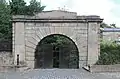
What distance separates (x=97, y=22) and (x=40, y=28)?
4675 millimetres

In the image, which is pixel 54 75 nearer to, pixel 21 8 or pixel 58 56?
pixel 58 56

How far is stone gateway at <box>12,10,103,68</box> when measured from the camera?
2347cm

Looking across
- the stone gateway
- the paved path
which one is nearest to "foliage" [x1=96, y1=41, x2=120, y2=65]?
the stone gateway

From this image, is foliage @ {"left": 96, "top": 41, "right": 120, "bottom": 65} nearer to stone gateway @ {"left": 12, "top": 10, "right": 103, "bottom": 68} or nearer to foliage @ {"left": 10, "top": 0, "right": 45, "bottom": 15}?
stone gateway @ {"left": 12, "top": 10, "right": 103, "bottom": 68}

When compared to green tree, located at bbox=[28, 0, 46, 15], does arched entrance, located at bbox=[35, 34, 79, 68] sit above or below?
below

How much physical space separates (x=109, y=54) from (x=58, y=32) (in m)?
4.47

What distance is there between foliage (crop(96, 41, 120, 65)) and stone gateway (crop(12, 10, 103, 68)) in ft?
1.96

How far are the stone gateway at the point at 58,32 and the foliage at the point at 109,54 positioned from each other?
60 centimetres

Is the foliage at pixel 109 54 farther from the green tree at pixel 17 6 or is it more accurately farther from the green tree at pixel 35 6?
the green tree at pixel 35 6

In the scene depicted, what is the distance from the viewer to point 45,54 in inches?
977

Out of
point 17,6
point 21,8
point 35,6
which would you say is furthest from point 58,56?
point 35,6

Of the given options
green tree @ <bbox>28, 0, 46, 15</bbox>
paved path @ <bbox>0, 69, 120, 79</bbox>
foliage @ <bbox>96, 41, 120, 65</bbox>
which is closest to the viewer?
paved path @ <bbox>0, 69, 120, 79</bbox>

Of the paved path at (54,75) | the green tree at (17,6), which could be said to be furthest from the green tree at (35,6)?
the paved path at (54,75)

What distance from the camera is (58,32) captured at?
77.8ft
